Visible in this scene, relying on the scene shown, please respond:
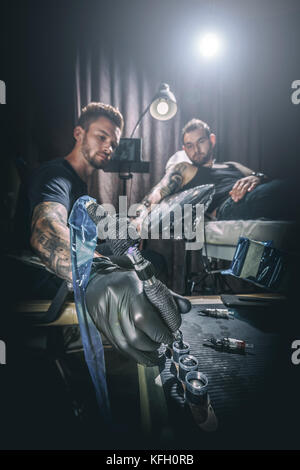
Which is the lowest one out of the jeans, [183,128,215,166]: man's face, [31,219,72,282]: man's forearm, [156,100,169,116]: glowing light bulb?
[31,219,72,282]: man's forearm

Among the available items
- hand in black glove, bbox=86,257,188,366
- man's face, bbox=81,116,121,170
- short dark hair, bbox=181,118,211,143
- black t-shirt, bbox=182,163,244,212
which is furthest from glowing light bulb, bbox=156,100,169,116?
hand in black glove, bbox=86,257,188,366

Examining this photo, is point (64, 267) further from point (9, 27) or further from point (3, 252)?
point (9, 27)

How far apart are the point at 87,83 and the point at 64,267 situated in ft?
2.85

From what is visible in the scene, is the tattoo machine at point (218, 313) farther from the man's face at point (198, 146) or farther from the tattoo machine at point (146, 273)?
the man's face at point (198, 146)

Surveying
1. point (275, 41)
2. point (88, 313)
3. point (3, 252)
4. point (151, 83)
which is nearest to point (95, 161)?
point (151, 83)

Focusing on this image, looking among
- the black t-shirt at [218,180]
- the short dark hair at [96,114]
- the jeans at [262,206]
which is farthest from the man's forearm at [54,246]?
the jeans at [262,206]

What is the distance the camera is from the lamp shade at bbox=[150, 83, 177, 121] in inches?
39.6

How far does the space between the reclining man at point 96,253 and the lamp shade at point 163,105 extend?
0.59ft

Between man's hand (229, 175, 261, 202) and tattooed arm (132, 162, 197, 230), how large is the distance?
243mm

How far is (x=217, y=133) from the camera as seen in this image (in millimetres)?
1071

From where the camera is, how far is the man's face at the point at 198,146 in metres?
1.05

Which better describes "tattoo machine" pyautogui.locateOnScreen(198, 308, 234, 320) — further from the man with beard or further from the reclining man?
the man with beard

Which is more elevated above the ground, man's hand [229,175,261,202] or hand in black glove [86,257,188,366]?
man's hand [229,175,261,202]

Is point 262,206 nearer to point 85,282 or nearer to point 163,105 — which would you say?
point 163,105
